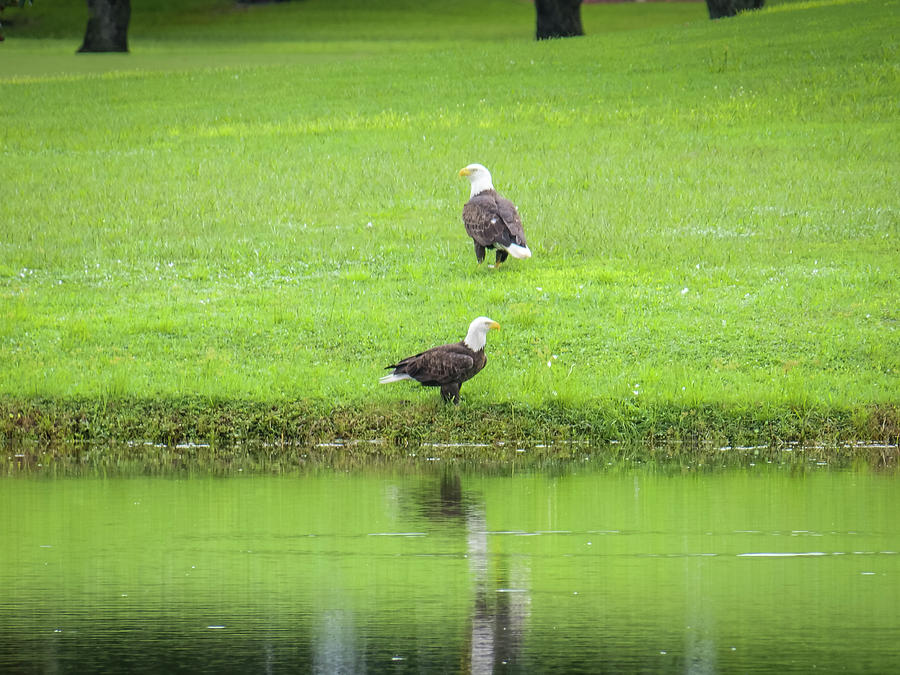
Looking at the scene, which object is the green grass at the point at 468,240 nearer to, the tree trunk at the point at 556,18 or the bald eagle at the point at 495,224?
the bald eagle at the point at 495,224

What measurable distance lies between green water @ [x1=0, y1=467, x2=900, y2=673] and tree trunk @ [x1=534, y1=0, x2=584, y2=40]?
127 ft

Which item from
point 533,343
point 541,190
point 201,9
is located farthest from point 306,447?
point 201,9

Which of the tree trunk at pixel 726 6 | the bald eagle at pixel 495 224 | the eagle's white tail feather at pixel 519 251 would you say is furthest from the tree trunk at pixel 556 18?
the eagle's white tail feather at pixel 519 251

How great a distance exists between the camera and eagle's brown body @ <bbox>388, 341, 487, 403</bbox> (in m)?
13.4

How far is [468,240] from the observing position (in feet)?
69.6

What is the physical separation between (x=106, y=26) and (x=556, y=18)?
16.3 metres

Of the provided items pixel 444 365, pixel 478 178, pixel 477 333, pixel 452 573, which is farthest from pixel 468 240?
pixel 452 573

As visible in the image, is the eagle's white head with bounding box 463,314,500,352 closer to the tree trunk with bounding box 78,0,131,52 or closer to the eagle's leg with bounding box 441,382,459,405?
the eagle's leg with bounding box 441,382,459,405

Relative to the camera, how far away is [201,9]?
78312mm

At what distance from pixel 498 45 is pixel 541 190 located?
19.9 m

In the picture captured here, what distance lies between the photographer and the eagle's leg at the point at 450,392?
534 inches

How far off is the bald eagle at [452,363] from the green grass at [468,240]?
0.29m

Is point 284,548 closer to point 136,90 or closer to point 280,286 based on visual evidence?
point 280,286

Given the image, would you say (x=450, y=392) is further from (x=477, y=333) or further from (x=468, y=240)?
(x=468, y=240)
